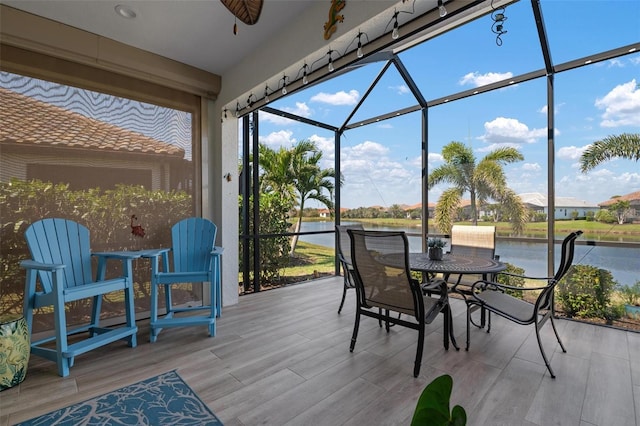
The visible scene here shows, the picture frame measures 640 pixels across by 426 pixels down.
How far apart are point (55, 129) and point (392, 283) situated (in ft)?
11.0

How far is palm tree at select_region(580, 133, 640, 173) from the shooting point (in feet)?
9.34

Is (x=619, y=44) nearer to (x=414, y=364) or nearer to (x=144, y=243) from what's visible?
(x=414, y=364)

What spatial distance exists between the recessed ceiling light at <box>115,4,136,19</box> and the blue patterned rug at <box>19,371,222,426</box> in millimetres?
3025

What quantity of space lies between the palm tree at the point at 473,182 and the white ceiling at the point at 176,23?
2.85 metres

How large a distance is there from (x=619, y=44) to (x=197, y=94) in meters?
4.53

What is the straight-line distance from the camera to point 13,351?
1.99m

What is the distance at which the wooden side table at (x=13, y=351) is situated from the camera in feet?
6.38

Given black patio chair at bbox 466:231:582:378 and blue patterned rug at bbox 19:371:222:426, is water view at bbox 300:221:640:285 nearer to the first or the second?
black patio chair at bbox 466:231:582:378

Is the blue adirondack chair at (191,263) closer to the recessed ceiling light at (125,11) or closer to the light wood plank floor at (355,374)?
the light wood plank floor at (355,374)

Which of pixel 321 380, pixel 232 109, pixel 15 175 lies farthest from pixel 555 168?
pixel 15 175

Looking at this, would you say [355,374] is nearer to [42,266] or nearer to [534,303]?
[534,303]

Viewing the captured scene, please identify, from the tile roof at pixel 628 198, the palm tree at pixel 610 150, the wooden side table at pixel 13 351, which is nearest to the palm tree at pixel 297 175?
the wooden side table at pixel 13 351

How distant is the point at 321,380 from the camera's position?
2045 millimetres

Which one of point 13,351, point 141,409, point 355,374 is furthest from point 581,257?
point 13,351
